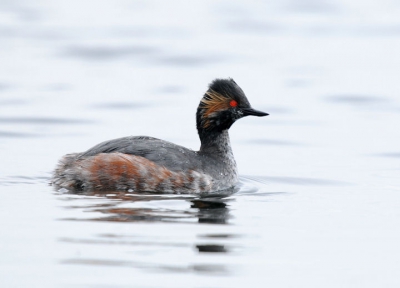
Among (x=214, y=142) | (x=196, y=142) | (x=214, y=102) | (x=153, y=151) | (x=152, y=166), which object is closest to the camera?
(x=152, y=166)

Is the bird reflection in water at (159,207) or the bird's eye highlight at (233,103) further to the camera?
the bird's eye highlight at (233,103)

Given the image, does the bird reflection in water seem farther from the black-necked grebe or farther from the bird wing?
the bird wing

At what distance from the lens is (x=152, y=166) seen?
1022 cm

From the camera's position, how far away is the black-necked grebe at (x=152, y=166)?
400 inches

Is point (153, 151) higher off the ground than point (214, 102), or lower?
lower

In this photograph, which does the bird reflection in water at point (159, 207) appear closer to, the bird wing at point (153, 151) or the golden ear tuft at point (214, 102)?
the bird wing at point (153, 151)

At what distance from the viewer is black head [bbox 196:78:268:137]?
36.0 ft

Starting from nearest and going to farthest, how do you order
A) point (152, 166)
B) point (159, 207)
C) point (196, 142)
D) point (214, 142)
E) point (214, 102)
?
point (159, 207)
point (152, 166)
point (214, 102)
point (214, 142)
point (196, 142)

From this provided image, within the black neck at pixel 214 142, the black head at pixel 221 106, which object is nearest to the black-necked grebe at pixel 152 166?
the black head at pixel 221 106

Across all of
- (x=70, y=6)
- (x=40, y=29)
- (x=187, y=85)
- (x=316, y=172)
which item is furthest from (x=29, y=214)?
(x=70, y=6)

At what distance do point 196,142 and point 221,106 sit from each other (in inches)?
106

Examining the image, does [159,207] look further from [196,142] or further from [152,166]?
[196,142]

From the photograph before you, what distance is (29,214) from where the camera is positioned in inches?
347

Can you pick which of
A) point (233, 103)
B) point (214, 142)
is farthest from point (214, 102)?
point (214, 142)
